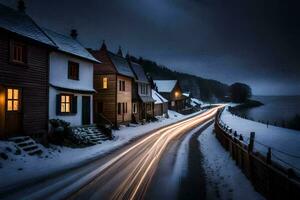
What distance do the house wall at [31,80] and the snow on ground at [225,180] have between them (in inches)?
499

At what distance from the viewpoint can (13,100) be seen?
1783 centimetres

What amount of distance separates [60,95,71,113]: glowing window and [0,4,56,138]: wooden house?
269 cm

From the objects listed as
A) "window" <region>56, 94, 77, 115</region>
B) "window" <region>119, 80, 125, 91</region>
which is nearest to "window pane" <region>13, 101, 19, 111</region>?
"window" <region>56, 94, 77, 115</region>

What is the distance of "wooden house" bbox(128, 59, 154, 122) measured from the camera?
42938 millimetres

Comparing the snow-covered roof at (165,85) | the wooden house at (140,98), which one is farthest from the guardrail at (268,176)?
the snow-covered roof at (165,85)

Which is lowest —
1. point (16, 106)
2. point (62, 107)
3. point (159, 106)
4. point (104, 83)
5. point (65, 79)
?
point (159, 106)

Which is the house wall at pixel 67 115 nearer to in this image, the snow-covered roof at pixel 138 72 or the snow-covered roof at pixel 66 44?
the snow-covered roof at pixel 66 44

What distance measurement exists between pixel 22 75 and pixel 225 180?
49.3ft

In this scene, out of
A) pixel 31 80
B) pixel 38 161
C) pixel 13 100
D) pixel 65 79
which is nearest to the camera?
pixel 38 161

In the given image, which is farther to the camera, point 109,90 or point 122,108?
point 122,108

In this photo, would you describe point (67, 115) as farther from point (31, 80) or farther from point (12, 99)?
point (12, 99)

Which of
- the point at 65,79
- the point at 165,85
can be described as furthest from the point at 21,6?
the point at 165,85

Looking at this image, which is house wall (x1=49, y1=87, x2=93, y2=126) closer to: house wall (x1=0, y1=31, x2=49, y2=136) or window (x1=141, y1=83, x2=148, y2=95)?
house wall (x1=0, y1=31, x2=49, y2=136)

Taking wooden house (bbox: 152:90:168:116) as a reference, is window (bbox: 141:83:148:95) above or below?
above
